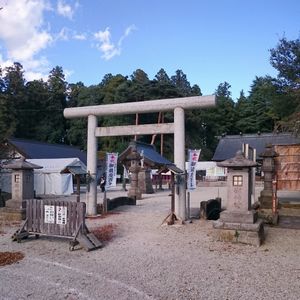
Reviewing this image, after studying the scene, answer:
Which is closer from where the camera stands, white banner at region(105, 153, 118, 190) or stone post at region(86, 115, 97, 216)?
stone post at region(86, 115, 97, 216)

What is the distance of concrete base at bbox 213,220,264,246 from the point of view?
913cm

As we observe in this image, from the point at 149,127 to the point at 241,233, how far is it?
18.6 ft

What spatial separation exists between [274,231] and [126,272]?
18.3ft

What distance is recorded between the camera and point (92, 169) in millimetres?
14516

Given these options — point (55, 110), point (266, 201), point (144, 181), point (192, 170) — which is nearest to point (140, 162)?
point (144, 181)

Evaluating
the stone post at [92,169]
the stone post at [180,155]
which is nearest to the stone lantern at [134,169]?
the stone post at [92,169]

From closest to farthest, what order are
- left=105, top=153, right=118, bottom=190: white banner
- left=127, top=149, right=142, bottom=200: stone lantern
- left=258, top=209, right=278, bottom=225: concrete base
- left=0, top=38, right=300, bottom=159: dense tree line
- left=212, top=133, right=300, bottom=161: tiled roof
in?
left=258, top=209, right=278, bottom=225: concrete base → left=105, top=153, right=118, bottom=190: white banner → left=127, top=149, right=142, bottom=200: stone lantern → left=212, top=133, right=300, bottom=161: tiled roof → left=0, top=38, right=300, bottom=159: dense tree line

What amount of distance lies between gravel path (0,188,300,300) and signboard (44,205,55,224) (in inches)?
22.8

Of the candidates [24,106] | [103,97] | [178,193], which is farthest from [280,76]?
[24,106]

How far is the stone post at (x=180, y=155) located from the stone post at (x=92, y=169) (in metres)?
3.62

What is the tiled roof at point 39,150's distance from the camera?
109 feet

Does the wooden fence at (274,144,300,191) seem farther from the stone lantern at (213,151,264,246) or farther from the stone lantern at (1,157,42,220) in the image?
the stone lantern at (1,157,42,220)

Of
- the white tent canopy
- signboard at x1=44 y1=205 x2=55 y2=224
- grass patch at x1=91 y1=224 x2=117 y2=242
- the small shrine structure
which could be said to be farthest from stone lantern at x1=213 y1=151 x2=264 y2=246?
the white tent canopy

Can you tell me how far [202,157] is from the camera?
5172 cm
